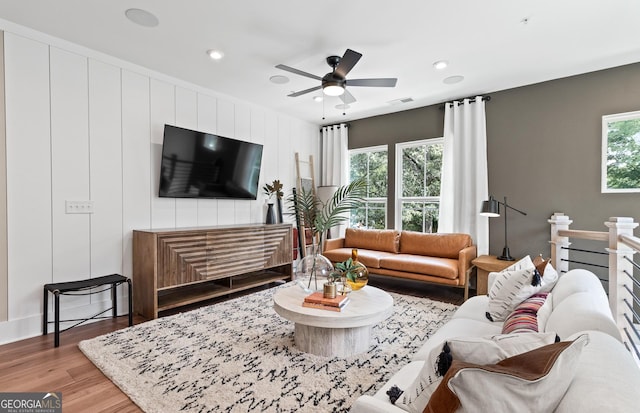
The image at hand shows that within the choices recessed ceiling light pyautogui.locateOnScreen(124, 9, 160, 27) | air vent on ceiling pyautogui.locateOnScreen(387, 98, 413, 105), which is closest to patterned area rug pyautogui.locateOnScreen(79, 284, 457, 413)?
recessed ceiling light pyautogui.locateOnScreen(124, 9, 160, 27)

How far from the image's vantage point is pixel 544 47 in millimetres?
2975

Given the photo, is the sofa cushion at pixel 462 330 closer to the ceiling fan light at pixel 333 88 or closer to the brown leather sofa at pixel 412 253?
the brown leather sofa at pixel 412 253

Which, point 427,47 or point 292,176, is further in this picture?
point 292,176

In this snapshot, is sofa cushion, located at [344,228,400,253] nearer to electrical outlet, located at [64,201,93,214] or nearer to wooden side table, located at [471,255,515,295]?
wooden side table, located at [471,255,515,295]

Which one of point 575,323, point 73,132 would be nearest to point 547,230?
point 575,323

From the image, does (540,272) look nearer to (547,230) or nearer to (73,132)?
(547,230)

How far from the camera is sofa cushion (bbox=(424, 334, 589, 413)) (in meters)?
0.74

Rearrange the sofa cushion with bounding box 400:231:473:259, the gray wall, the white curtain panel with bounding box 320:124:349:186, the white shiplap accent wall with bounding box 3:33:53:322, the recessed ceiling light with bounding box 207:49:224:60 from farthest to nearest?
the white curtain panel with bounding box 320:124:349:186 < the sofa cushion with bounding box 400:231:473:259 < the gray wall < the recessed ceiling light with bounding box 207:49:224:60 < the white shiplap accent wall with bounding box 3:33:53:322

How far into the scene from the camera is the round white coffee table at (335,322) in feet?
7.00

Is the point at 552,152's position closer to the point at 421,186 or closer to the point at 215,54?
the point at 421,186

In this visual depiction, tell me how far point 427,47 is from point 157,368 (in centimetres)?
360

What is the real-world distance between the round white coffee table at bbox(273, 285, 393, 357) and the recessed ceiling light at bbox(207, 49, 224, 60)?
8.21 ft

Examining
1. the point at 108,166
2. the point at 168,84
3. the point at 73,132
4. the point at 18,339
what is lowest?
the point at 18,339

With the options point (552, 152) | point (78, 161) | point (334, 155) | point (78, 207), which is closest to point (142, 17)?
point (78, 161)
